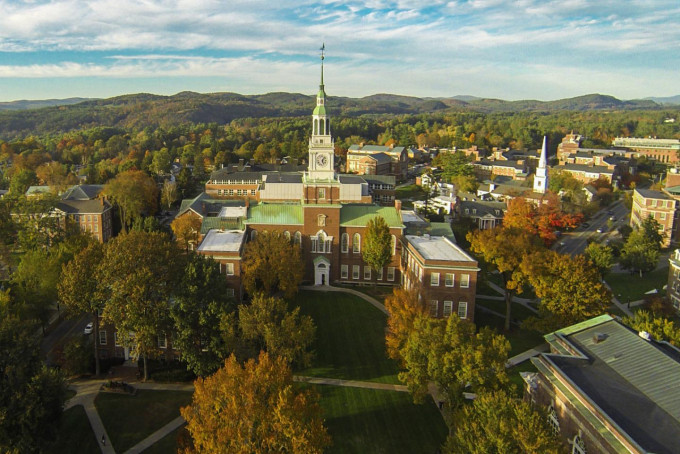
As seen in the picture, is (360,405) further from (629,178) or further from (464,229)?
(629,178)

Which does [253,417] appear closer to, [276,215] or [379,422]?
[379,422]

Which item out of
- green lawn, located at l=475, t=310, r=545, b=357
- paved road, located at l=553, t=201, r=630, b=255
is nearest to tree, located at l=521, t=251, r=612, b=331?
green lawn, located at l=475, t=310, r=545, b=357

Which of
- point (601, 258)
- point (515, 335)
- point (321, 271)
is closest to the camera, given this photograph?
point (515, 335)

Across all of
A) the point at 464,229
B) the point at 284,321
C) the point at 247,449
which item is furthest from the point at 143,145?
the point at 247,449

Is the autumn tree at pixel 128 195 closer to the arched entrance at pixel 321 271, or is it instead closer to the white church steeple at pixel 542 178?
the arched entrance at pixel 321 271

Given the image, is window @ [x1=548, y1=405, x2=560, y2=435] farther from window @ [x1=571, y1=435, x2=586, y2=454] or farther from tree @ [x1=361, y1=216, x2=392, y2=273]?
tree @ [x1=361, y1=216, x2=392, y2=273]

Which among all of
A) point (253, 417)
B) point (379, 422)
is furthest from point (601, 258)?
point (253, 417)
